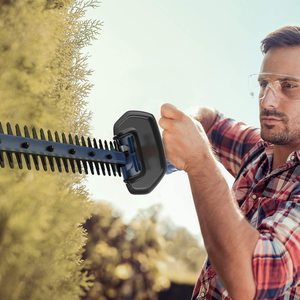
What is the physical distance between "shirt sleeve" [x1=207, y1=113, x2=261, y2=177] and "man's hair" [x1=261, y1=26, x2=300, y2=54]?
730 millimetres

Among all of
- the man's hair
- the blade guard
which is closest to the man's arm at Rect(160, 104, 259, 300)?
the blade guard

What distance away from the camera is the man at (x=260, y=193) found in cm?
194

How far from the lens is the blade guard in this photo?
1655 millimetres

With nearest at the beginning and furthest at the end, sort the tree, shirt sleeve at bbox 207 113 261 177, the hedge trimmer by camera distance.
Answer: the hedge trimmer < shirt sleeve at bbox 207 113 261 177 < the tree

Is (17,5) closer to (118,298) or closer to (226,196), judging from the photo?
(118,298)

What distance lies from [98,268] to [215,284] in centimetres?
666

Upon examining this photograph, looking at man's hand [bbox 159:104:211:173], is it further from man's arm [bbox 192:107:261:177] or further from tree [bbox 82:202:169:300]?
tree [bbox 82:202:169:300]

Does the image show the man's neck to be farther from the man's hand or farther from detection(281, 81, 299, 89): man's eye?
the man's hand

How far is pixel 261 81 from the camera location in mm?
2678

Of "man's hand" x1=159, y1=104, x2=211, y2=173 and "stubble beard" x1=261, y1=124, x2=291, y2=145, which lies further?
"stubble beard" x1=261, y1=124, x2=291, y2=145

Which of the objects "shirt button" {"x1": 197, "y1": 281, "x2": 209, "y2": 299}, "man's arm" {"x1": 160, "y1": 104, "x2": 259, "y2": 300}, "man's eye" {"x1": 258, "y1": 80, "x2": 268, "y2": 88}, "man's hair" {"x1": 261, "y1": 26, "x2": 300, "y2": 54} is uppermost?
"man's hair" {"x1": 261, "y1": 26, "x2": 300, "y2": 54}

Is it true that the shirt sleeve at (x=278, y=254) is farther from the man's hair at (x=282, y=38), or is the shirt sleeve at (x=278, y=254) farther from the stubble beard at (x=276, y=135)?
the man's hair at (x=282, y=38)

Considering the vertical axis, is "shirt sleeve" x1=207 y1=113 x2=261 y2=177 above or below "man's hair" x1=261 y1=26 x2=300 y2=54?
below

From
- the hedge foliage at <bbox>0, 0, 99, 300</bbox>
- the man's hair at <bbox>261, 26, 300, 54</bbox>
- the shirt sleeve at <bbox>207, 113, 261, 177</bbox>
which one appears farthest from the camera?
the hedge foliage at <bbox>0, 0, 99, 300</bbox>
